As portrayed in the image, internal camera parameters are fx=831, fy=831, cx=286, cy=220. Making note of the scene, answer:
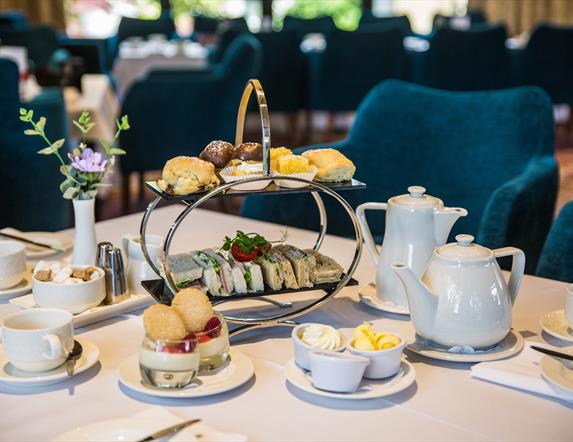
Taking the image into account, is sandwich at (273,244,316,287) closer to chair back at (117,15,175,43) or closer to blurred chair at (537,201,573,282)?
blurred chair at (537,201,573,282)

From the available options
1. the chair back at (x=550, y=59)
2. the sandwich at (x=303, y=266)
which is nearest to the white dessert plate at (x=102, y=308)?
the sandwich at (x=303, y=266)

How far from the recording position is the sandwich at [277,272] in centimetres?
115

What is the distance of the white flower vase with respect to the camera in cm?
135

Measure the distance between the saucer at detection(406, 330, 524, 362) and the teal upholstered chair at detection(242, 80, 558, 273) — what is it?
1010 mm

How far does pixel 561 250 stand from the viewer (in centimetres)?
169

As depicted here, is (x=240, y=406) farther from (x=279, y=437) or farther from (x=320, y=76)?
(x=320, y=76)

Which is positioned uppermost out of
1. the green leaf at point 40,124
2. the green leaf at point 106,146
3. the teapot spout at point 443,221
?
the green leaf at point 40,124

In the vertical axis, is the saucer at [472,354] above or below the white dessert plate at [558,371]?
below

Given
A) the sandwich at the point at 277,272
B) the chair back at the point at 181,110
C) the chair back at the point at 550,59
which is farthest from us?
the chair back at the point at 550,59

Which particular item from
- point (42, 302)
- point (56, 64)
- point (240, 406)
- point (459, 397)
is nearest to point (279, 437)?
point (240, 406)

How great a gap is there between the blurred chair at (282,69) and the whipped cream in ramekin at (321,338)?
4.72 m

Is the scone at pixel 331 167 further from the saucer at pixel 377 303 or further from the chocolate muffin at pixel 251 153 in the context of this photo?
the saucer at pixel 377 303

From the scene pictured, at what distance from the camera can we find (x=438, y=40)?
17.6 ft

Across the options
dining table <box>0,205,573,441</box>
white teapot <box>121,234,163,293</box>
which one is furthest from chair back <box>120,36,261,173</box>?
dining table <box>0,205,573,441</box>
